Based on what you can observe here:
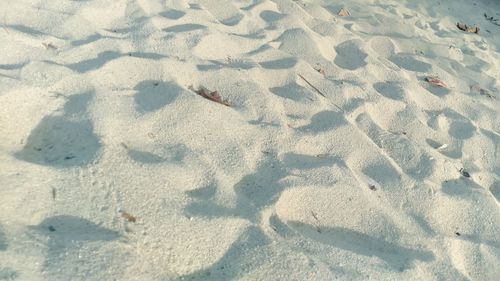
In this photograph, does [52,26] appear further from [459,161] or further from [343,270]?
[459,161]

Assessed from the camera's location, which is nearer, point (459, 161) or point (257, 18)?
point (459, 161)

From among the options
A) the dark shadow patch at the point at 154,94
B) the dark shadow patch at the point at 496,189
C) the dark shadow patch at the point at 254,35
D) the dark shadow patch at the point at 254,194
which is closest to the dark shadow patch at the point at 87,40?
the dark shadow patch at the point at 154,94

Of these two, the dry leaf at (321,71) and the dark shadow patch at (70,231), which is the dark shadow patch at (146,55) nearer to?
the dry leaf at (321,71)

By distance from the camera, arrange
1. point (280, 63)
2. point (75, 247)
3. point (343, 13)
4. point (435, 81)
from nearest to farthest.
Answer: point (75, 247), point (280, 63), point (435, 81), point (343, 13)

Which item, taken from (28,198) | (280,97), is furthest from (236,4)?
(28,198)

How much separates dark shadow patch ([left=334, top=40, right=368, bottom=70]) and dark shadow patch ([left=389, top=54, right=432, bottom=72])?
27cm

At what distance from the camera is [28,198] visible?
5.31 ft

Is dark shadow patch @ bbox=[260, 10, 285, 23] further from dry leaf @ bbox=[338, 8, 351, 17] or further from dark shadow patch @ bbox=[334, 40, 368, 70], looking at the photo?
dry leaf @ bbox=[338, 8, 351, 17]

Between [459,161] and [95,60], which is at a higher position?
[95,60]

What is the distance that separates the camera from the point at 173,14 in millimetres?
2918

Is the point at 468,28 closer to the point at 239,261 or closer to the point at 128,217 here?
the point at 239,261

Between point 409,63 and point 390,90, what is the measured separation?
0.56 m

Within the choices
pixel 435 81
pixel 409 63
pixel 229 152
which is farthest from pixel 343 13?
pixel 229 152

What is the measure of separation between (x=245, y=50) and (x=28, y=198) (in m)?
1.50
